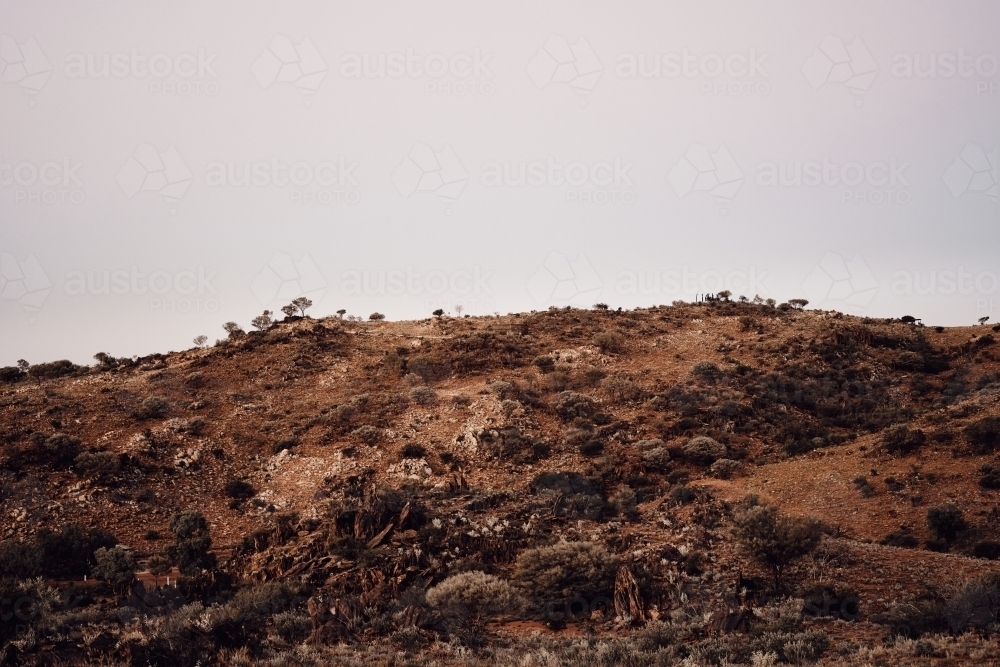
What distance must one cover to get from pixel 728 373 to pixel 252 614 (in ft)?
97.8

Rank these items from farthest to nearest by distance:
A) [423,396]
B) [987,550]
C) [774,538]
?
1. [423,396]
2. [987,550]
3. [774,538]

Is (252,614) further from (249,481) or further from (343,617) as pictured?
(249,481)

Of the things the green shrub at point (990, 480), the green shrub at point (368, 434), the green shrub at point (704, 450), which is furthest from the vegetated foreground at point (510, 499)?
the green shrub at point (704, 450)

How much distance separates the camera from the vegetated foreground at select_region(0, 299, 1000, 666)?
18156 mm

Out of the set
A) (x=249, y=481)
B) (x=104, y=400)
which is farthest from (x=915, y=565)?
(x=104, y=400)

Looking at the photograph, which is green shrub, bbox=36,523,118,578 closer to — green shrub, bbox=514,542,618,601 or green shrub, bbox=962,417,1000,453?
green shrub, bbox=514,542,618,601

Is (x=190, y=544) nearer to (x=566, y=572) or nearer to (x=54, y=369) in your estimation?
(x=566, y=572)

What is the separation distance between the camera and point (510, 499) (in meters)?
27.2

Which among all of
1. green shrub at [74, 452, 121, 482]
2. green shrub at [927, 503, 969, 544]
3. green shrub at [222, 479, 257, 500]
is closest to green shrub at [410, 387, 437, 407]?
green shrub at [222, 479, 257, 500]

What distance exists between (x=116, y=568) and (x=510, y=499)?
14.1 metres

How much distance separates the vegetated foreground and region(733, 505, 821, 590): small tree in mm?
89

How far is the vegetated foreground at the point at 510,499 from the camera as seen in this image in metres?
18.2

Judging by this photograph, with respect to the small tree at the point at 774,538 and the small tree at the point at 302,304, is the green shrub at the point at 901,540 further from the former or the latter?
the small tree at the point at 302,304

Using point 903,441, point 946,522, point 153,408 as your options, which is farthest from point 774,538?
point 153,408
